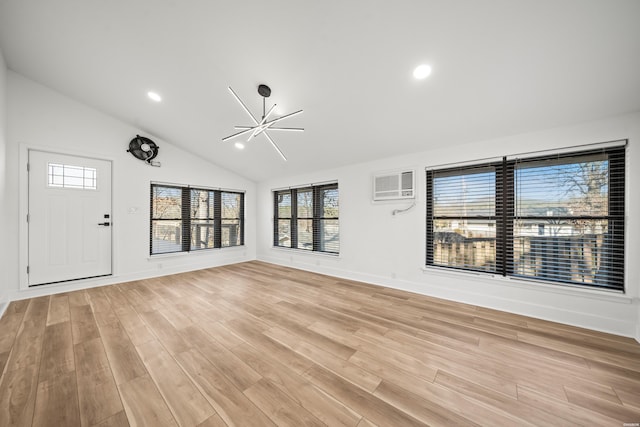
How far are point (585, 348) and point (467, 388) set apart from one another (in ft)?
4.96

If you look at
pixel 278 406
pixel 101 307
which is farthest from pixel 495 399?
pixel 101 307

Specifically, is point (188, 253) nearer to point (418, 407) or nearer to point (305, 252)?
point (305, 252)

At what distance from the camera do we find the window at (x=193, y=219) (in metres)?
4.77

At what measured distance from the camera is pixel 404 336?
2.31 metres

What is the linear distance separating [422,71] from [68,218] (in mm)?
5598

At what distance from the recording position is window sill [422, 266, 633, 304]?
2.39m

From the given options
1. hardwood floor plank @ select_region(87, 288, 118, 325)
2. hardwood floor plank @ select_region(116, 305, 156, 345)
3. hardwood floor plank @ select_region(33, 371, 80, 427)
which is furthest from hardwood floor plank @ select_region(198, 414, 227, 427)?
hardwood floor plank @ select_region(87, 288, 118, 325)

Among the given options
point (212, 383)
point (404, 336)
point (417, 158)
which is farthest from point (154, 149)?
point (404, 336)

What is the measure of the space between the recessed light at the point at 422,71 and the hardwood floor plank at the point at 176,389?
3.21 meters

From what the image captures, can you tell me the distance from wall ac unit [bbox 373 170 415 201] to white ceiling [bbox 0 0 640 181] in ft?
1.48

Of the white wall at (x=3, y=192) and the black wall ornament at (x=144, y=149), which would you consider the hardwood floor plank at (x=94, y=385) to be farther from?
the black wall ornament at (x=144, y=149)

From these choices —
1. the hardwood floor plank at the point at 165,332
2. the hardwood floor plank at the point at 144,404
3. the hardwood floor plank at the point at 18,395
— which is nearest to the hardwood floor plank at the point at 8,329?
the hardwood floor plank at the point at 18,395

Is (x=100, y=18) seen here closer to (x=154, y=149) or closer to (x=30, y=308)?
(x=154, y=149)

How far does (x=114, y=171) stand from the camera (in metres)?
4.17
